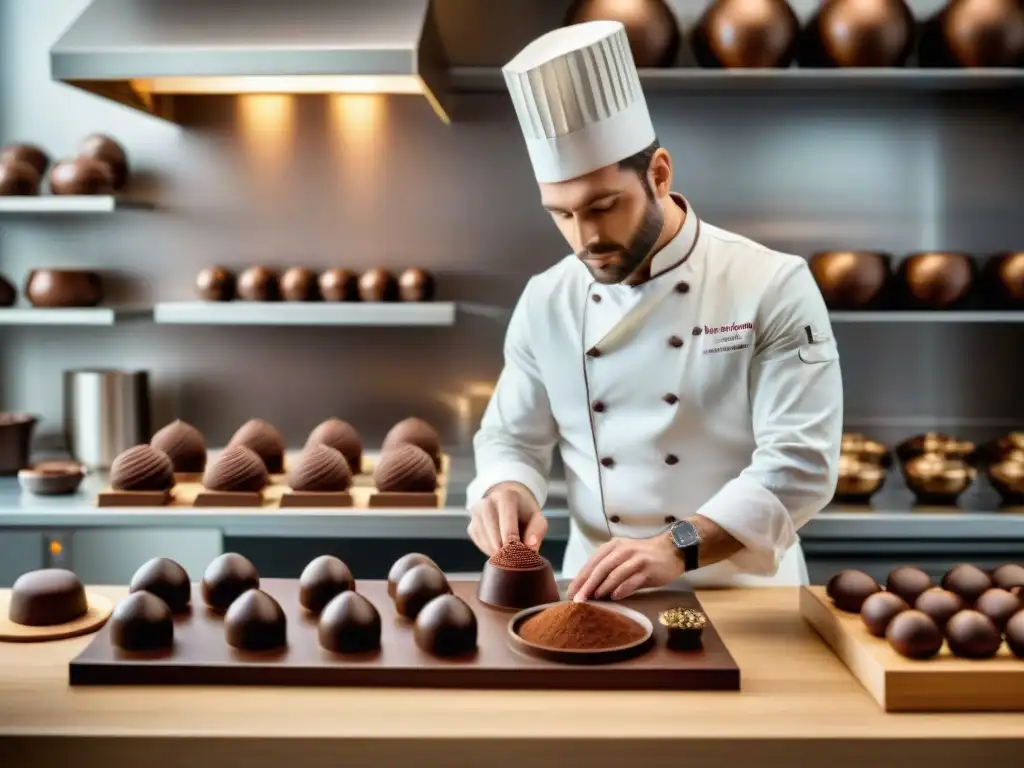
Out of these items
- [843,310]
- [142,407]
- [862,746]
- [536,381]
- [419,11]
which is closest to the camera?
[862,746]

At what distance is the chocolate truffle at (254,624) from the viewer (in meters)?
1.45

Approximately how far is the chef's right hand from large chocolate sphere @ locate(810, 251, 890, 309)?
4.71 ft

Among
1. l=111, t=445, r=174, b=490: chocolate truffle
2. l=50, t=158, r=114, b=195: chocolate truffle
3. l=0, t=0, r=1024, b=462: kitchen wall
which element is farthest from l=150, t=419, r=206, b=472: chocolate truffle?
l=50, t=158, r=114, b=195: chocolate truffle

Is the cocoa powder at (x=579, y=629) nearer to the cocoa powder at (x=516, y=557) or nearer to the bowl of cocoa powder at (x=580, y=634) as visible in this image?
the bowl of cocoa powder at (x=580, y=634)

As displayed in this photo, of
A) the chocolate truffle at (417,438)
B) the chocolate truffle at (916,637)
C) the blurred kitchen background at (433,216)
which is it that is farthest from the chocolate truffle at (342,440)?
the chocolate truffle at (916,637)

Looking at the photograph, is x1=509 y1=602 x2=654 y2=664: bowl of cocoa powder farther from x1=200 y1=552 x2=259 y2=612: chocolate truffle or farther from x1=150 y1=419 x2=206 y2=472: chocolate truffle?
x1=150 y1=419 x2=206 y2=472: chocolate truffle

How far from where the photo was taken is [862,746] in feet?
4.09

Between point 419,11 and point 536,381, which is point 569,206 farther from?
point 419,11

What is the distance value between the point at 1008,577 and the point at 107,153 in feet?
9.03

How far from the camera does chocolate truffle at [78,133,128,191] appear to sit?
3.27m

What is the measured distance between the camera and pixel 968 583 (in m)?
1.54

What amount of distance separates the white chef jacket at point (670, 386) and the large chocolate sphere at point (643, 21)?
3.31 ft

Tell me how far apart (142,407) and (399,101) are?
4.04 ft

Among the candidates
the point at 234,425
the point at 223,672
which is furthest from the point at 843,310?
the point at 223,672
